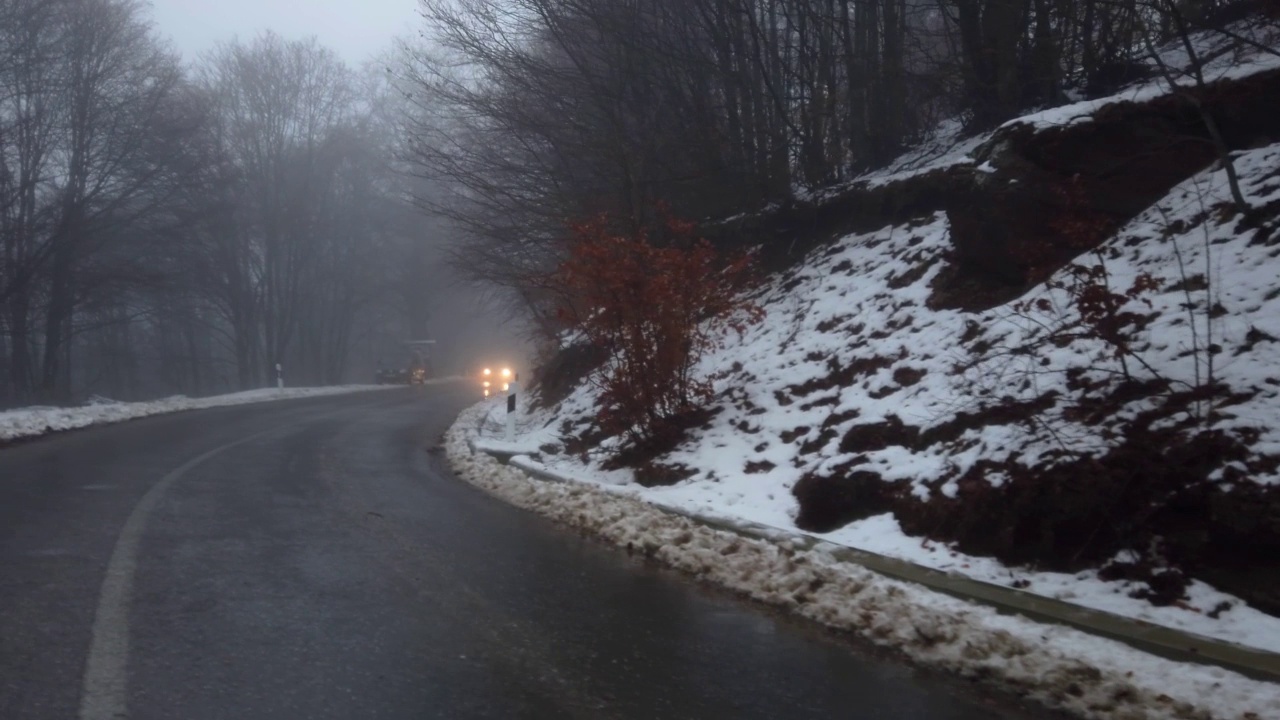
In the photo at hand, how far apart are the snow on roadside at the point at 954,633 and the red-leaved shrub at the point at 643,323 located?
121 inches

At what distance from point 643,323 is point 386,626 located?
7.45 m

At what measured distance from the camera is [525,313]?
104 feet

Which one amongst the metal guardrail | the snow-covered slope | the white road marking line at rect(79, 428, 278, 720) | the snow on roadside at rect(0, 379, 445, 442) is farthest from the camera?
the snow on roadside at rect(0, 379, 445, 442)

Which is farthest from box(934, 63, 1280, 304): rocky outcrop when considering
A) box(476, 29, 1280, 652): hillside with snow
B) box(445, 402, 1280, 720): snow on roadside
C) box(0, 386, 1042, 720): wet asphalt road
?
box(0, 386, 1042, 720): wet asphalt road

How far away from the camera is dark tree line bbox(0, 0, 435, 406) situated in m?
30.8

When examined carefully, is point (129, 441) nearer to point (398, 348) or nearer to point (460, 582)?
point (460, 582)

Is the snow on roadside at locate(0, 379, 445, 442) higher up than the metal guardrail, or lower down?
higher up

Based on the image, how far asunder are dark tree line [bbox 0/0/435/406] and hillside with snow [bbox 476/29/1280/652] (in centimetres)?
2222

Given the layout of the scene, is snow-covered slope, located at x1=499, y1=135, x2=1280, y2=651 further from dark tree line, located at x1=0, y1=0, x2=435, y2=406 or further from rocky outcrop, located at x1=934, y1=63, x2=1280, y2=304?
dark tree line, located at x1=0, y1=0, x2=435, y2=406

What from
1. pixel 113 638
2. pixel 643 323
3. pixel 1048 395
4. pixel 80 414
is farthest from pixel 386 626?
pixel 80 414

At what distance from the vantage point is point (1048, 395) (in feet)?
29.3

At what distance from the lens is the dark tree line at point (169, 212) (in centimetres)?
3078

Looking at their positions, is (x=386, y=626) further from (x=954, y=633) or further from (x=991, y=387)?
(x=991, y=387)

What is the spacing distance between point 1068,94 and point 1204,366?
898 centimetres
